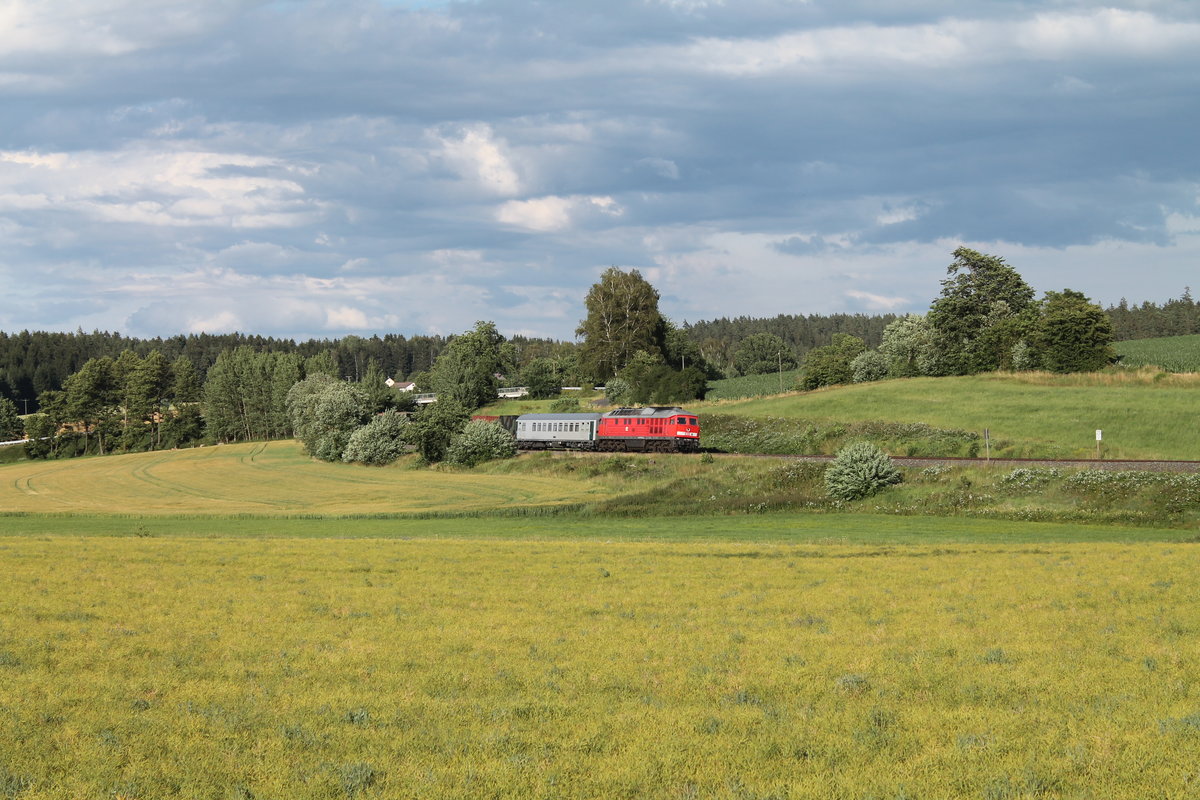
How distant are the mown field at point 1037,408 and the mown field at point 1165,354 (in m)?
13.2

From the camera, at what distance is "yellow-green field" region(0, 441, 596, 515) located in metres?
62.1

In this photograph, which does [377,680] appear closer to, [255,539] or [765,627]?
[765,627]

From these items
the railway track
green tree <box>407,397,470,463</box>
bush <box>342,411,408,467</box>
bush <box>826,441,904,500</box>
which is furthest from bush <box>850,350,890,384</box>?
bush <box>826,441,904,500</box>

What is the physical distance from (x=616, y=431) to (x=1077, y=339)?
52.9m

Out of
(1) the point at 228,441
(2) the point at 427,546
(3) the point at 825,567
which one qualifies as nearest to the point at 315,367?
(1) the point at 228,441

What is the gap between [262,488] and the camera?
7975 centimetres

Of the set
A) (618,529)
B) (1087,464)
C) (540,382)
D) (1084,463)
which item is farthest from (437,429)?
(540,382)

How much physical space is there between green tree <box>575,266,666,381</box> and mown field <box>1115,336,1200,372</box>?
65.4 m

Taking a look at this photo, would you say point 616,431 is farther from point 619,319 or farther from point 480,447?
point 619,319

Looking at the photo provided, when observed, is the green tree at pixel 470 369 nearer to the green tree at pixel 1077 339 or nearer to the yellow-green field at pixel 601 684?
the green tree at pixel 1077 339

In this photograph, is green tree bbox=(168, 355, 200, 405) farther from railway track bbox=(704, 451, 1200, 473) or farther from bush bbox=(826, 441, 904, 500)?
bush bbox=(826, 441, 904, 500)

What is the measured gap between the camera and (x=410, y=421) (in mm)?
96688

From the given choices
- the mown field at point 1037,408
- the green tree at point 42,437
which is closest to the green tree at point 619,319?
the mown field at point 1037,408

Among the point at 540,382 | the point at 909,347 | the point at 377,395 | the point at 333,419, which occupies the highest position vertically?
the point at 909,347
